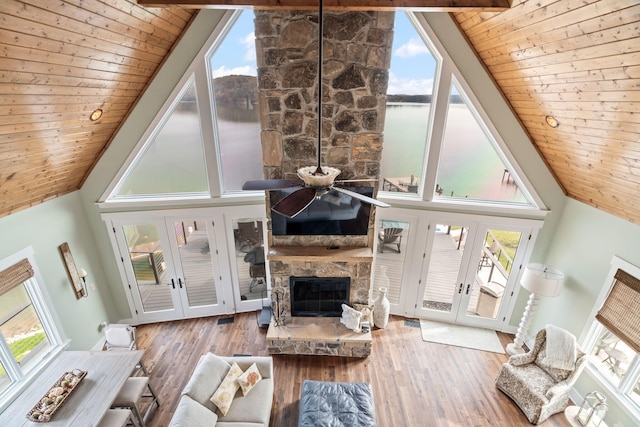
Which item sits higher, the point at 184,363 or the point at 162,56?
the point at 162,56

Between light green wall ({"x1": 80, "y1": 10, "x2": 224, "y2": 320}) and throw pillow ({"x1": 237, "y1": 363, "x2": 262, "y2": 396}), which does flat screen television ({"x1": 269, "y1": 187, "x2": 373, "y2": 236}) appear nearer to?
throw pillow ({"x1": 237, "y1": 363, "x2": 262, "y2": 396})

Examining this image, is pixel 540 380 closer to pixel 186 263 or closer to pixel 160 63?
pixel 186 263

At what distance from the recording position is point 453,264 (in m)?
5.29

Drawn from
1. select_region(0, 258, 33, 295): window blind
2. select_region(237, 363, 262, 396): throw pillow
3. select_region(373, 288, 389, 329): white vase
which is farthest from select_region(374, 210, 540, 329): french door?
select_region(0, 258, 33, 295): window blind

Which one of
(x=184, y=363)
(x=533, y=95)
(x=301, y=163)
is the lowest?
(x=184, y=363)

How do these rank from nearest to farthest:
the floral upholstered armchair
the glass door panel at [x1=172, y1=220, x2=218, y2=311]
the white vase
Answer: the floral upholstered armchair → the glass door panel at [x1=172, y1=220, x2=218, y2=311] → the white vase

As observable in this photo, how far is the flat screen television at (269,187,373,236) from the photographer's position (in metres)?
4.41

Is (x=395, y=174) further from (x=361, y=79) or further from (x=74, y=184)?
(x=74, y=184)

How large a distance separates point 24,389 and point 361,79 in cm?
589

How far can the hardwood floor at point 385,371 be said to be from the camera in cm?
399

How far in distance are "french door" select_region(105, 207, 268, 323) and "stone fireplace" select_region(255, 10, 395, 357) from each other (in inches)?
37.5

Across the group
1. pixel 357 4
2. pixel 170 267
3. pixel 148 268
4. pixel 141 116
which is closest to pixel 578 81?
pixel 357 4

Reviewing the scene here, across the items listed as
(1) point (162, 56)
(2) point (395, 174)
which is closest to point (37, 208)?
(1) point (162, 56)

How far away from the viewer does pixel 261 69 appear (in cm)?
394
